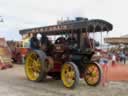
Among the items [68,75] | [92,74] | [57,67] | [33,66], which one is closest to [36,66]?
[33,66]

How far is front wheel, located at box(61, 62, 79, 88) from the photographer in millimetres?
11094

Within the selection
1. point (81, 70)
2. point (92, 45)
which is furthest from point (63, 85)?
point (92, 45)

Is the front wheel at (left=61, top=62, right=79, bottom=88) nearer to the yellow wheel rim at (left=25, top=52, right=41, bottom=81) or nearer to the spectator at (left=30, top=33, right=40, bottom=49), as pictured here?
the yellow wheel rim at (left=25, top=52, right=41, bottom=81)

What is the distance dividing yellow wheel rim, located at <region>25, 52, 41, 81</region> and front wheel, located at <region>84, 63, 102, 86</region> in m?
1.83

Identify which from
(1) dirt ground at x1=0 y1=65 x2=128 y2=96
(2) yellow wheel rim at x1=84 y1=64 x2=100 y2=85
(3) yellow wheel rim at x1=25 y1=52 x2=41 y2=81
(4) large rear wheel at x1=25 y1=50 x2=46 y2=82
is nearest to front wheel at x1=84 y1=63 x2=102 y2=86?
(2) yellow wheel rim at x1=84 y1=64 x2=100 y2=85

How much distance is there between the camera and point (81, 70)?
1232cm

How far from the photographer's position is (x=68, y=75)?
456 inches

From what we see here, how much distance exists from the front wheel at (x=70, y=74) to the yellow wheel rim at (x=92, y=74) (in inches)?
40.8

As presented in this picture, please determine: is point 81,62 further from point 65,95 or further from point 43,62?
point 65,95

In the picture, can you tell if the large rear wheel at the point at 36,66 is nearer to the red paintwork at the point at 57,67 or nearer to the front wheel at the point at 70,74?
the red paintwork at the point at 57,67

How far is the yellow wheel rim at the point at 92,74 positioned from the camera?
40.0 feet

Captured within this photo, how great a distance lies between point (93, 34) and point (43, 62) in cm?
214

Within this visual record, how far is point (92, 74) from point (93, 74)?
5cm

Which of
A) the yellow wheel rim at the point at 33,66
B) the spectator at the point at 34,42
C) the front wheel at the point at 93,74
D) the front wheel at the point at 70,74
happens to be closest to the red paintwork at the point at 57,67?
the yellow wheel rim at the point at 33,66
